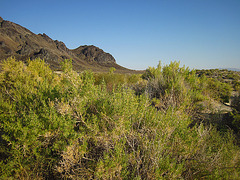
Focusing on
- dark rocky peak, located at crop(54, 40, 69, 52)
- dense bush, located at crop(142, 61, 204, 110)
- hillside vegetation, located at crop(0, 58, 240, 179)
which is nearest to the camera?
hillside vegetation, located at crop(0, 58, 240, 179)

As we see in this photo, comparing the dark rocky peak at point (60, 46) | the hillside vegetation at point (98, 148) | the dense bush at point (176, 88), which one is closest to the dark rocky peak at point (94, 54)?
the dark rocky peak at point (60, 46)

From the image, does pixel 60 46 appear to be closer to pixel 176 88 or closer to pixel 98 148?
pixel 176 88

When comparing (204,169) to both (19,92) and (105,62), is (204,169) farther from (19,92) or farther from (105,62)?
(105,62)

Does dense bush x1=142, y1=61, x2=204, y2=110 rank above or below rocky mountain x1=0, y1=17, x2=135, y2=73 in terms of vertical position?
below

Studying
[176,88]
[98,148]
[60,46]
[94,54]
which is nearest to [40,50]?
[60,46]

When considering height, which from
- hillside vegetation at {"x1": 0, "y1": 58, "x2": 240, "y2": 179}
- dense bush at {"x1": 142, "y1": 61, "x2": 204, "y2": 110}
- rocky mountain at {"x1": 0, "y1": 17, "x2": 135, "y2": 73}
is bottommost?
hillside vegetation at {"x1": 0, "y1": 58, "x2": 240, "y2": 179}

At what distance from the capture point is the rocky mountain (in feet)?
169

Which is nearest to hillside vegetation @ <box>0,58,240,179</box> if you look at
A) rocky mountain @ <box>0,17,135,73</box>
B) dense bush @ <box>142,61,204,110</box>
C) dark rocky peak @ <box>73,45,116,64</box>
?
dense bush @ <box>142,61,204,110</box>

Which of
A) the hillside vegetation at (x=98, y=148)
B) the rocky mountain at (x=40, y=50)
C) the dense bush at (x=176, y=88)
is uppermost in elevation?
the rocky mountain at (x=40, y=50)

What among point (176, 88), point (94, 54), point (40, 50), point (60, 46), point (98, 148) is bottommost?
point (98, 148)

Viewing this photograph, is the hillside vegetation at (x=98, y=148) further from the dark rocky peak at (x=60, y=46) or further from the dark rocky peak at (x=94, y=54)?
the dark rocky peak at (x=60, y=46)

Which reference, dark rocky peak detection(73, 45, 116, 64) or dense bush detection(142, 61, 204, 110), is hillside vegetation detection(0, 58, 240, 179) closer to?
dense bush detection(142, 61, 204, 110)

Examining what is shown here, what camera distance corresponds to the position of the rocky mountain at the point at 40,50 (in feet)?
169

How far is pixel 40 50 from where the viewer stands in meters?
55.7
